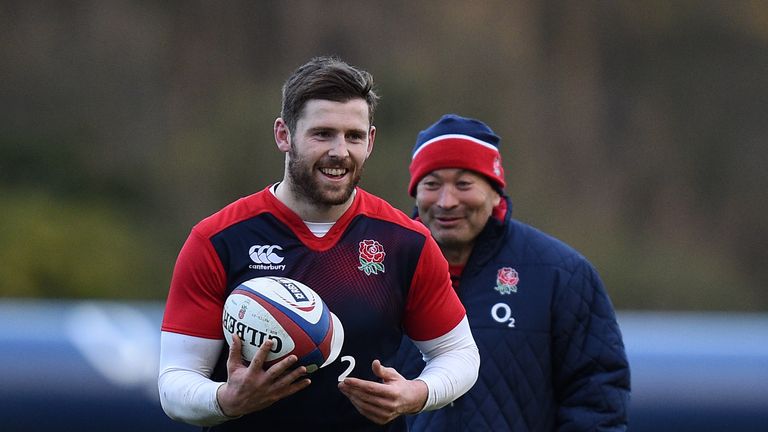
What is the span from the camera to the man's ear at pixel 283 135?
12.3 feet

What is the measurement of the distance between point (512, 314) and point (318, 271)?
1116 mm

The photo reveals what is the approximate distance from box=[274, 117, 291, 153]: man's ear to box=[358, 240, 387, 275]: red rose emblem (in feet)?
1.27

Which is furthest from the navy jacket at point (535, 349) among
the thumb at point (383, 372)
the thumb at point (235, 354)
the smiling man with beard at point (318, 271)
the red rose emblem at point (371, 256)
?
the thumb at point (235, 354)

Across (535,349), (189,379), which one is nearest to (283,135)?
(189,379)

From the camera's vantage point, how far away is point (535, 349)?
177 inches

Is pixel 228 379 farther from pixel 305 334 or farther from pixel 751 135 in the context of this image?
pixel 751 135

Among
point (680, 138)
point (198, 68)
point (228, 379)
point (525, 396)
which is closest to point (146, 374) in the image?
point (525, 396)

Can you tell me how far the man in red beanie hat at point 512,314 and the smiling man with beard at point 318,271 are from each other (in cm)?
64

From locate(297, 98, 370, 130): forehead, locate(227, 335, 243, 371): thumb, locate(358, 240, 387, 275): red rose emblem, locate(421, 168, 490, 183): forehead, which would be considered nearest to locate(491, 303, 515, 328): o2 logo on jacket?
locate(421, 168, 490, 183): forehead

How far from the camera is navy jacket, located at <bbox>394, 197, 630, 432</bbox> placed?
441 cm

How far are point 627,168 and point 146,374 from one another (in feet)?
48.4

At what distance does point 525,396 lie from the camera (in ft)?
14.6

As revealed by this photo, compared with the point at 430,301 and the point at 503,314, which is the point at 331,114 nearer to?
the point at 430,301

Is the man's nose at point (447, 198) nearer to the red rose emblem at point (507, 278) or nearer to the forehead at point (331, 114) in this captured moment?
the red rose emblem at point (507, 278)
